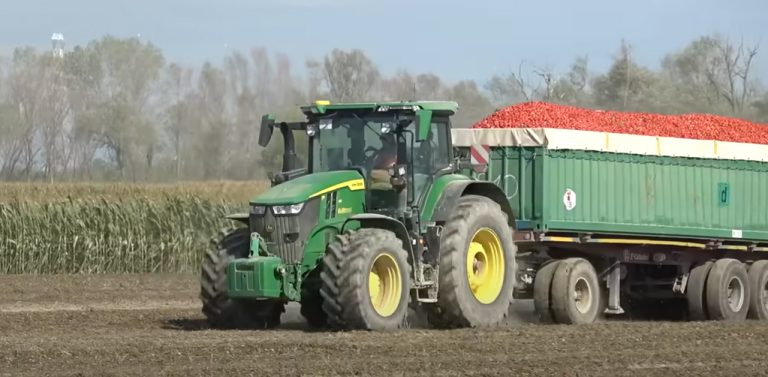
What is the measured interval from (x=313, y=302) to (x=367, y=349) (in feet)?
9.41

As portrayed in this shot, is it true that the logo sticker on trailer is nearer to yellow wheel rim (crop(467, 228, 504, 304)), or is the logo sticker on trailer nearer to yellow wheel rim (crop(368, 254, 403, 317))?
yellow wheel rim (crop(467, 228, 504, 304))

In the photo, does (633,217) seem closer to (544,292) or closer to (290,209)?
(544,292)

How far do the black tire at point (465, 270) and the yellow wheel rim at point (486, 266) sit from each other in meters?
0.05

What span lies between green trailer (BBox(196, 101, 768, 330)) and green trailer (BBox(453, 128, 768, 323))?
0.07 feet

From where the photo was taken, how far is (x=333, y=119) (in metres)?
14.9

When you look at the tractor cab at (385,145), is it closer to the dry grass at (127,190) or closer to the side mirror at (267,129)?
the side mirror at (267,129)

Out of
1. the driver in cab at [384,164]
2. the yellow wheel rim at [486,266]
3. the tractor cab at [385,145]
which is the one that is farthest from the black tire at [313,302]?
the yellow wheel rim at [486,266]

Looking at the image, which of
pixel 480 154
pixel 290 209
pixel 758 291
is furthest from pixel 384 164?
pixel 758 291

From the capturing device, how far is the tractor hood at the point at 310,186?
13.9 meters

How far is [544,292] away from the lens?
16.2 meters

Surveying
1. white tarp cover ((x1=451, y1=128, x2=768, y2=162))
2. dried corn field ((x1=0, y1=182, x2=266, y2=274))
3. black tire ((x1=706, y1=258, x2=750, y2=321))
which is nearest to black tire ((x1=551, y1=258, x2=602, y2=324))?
white tarp cover ((x1=451, y1=128, x2=768, y2=162))

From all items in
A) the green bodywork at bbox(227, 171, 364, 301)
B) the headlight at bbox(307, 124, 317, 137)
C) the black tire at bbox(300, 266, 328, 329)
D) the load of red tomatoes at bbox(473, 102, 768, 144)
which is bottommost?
the black tire at bbox(300, 266, 328, 329)

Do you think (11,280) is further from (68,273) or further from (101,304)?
(101,304)

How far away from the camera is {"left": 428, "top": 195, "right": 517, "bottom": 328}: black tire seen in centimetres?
1435
